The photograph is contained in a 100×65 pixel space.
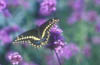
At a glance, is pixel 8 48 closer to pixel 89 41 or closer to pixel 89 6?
pixel 89 41

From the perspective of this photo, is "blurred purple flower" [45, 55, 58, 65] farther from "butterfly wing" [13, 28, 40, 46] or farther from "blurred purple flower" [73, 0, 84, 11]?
"blurred purple flower" [73, 0, 84, 11]

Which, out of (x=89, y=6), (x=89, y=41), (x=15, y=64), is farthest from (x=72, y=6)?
(x=15, y=64)

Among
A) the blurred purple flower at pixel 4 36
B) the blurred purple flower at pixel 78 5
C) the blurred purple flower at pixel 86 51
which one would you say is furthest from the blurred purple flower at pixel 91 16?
the blurred purple flower at pixel 4 36

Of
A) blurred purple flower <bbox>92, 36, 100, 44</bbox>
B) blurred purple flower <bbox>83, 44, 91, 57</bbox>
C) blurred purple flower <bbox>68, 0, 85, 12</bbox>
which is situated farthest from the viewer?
blurred purple flower <bbox>68, 0, 85, 12</bbox>

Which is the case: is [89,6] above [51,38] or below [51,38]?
above

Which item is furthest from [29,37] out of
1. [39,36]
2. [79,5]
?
[79,5]

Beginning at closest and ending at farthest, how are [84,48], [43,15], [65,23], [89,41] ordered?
[84,48] < [89,41] < [65,23] < [43,15]

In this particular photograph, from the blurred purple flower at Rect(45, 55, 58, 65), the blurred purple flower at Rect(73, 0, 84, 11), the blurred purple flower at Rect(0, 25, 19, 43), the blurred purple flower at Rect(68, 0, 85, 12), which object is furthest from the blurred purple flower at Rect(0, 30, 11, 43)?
the blurred purple flower at Rect(73, 0, 84, 11)

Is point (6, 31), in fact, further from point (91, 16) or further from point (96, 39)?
point (91, 16)
